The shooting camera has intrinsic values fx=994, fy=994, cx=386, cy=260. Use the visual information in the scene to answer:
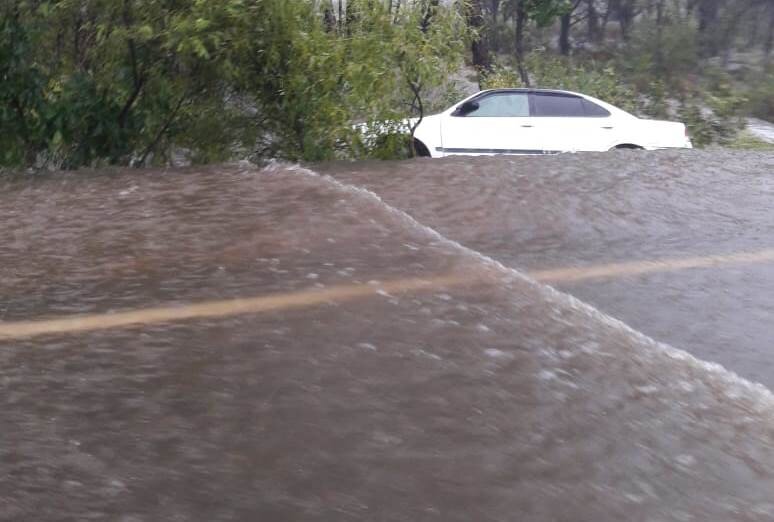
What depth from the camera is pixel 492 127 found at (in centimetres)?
Result: 1277

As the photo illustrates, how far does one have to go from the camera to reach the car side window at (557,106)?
43.7 feet

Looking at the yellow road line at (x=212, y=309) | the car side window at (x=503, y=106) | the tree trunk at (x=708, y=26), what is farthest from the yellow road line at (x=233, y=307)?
the tree trunk at (x=708, y=26)

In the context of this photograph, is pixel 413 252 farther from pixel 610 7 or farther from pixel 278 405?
pixel 610 7

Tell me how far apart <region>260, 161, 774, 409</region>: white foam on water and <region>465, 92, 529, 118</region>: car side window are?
24.0 ft

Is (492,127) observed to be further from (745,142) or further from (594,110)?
(745,142)

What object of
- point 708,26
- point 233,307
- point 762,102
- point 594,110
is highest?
point 708,26

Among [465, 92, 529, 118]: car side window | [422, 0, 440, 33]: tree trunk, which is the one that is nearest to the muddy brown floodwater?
[422, 0, 440, 33]: tree trunk

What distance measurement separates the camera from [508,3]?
2680 cm

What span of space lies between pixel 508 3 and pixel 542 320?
24244 mm

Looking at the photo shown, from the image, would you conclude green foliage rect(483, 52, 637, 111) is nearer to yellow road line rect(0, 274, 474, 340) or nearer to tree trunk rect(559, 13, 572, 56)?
tree trunk rect(559, 13, 572, 56)

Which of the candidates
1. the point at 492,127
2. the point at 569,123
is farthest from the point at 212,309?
→ the point at 569,123

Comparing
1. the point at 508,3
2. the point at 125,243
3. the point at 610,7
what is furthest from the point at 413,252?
the point at 610,7

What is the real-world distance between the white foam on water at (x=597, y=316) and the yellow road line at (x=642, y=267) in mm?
169

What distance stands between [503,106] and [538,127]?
56 cm
